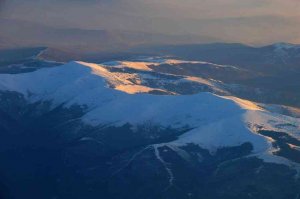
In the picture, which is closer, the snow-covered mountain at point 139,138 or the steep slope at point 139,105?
the snow-covered mountain at point 139,138

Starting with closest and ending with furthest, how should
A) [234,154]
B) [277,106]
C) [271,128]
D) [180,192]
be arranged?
[180,192] → [234,154] → [271,128] → [277,106]

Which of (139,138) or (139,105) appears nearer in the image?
(139,138)

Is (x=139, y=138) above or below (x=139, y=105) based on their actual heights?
below

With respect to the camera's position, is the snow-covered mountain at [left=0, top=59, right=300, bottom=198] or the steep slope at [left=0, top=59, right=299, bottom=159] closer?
the snow-covered mountain at [left=0, top=59, right=300, bottom=198]

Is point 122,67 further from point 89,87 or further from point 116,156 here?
point 116,156

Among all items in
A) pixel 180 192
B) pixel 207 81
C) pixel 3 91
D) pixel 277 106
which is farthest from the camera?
pixel 207 81

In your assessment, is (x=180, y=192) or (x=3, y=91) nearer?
(x=180, y=192)

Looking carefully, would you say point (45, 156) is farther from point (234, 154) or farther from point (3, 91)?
point (3, 91)

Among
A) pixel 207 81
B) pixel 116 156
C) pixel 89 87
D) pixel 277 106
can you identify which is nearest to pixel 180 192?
pixel 116 156
